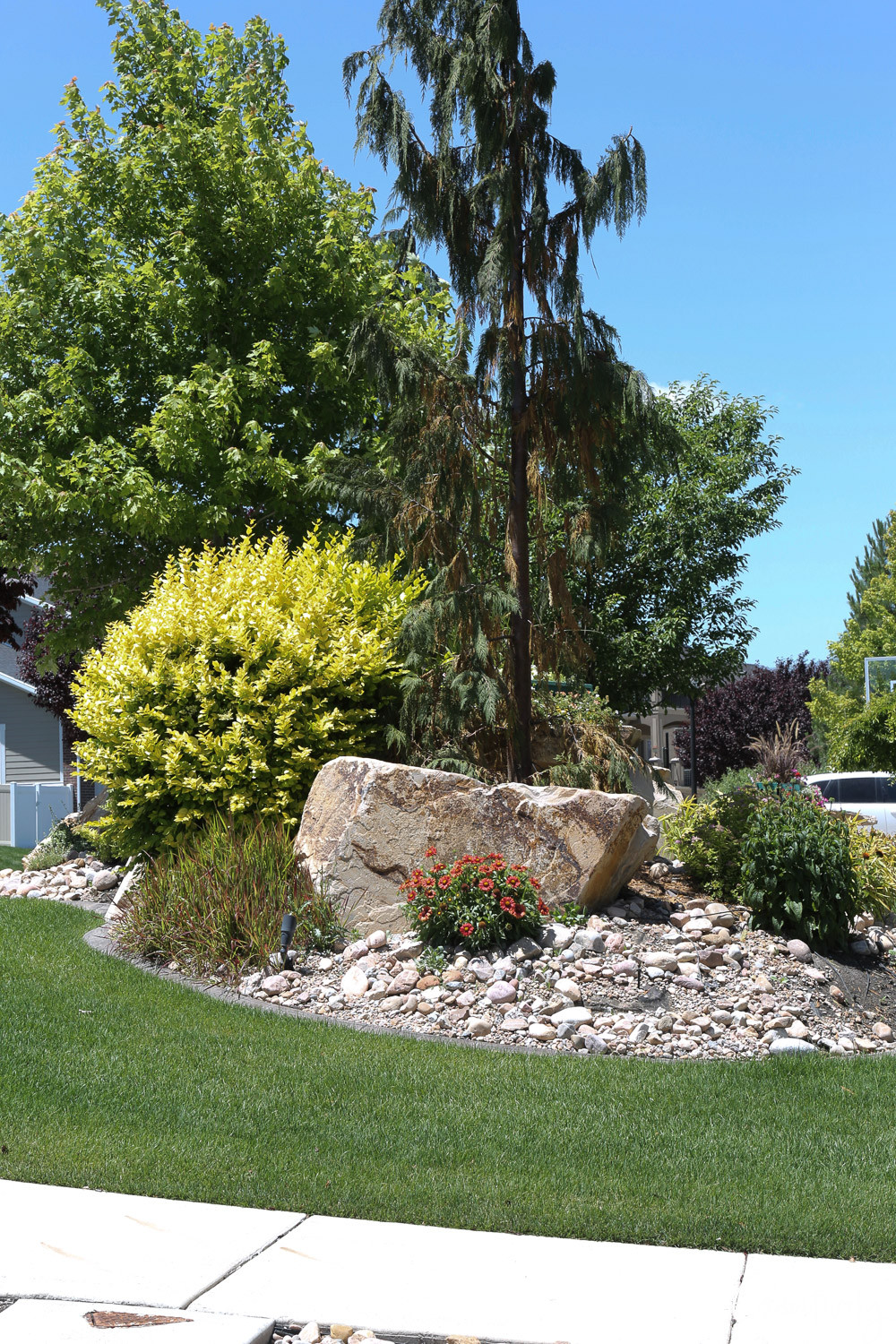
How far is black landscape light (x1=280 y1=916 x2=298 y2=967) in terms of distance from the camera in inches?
315

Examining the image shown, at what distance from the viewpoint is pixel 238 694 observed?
10.1 m

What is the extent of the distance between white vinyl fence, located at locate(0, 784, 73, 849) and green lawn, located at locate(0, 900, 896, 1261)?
622 inches

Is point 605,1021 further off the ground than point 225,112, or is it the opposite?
point 225,112

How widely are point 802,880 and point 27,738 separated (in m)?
23.2

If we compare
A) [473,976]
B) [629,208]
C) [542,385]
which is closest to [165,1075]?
[473,976]

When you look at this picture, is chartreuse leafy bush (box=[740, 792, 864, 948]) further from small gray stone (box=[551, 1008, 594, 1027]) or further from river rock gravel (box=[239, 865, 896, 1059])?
small gray stone (box=[551, 1008, 594, 1027])

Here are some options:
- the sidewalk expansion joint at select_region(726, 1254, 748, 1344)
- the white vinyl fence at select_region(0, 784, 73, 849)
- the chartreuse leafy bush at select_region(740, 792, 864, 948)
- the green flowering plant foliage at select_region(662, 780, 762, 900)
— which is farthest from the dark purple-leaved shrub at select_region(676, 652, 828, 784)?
the sidewalk expansion joint at select_region(726, 1254, 748, 1344)

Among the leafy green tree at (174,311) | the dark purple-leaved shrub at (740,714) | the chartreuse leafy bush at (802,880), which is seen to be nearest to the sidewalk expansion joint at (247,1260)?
the chartreuse leafy bush at (802,880)

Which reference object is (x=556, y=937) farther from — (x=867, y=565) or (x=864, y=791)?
(x=867, y=565)

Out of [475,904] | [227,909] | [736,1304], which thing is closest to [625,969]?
[475,904]

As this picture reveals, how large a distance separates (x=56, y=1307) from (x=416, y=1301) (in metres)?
1.13

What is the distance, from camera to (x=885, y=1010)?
7699 millimetres

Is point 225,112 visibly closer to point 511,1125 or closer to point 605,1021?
point 605,1021

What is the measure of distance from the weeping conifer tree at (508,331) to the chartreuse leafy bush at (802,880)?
98.7 inches
